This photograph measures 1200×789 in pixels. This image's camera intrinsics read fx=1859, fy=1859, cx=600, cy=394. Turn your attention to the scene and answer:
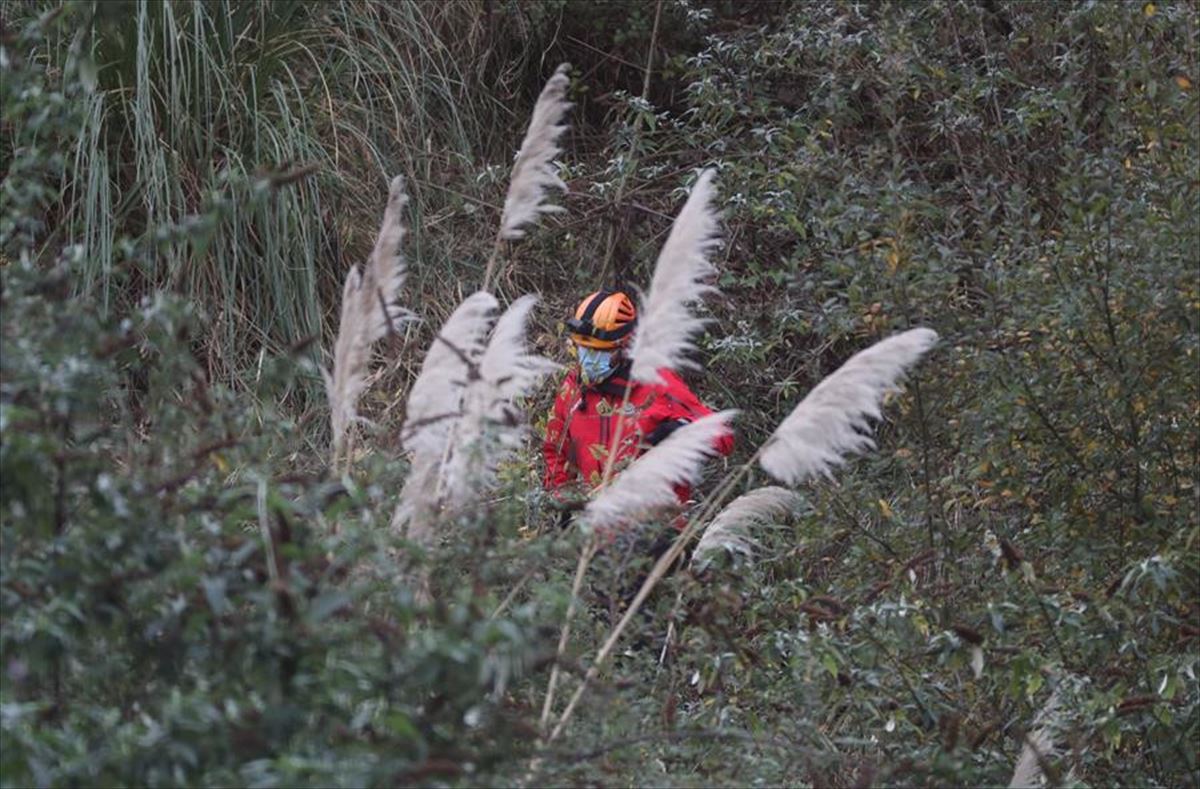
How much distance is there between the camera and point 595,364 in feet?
21.7

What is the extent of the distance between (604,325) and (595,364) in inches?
5.6

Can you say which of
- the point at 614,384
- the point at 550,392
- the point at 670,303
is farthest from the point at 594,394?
the point at 670,303

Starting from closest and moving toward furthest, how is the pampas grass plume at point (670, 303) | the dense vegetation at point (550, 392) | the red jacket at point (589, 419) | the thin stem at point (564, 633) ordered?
the dense vegetation at point (550, 392) < the thin stem at point (564, 633) < the pampas grass plume at point (670, 303) < the red jacket at point (589, 419)

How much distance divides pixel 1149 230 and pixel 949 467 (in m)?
1.10

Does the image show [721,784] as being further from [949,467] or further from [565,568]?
[949,467]

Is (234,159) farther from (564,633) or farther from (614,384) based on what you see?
(564,633)

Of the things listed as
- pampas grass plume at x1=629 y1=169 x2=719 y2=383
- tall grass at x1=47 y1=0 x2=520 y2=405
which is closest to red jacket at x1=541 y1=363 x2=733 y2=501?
tall grass at x1=47 y1=0 x2=520 y2=405

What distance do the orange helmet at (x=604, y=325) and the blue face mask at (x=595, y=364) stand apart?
0.08ft

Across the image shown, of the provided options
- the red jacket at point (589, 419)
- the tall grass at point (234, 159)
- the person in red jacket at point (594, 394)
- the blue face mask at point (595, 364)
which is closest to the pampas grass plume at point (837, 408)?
the red jacket at point (589, 419)

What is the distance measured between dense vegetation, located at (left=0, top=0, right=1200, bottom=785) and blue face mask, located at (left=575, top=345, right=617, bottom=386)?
52 cm

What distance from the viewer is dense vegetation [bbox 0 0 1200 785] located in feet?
10.2

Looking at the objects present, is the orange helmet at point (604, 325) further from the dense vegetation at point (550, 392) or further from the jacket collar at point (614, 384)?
the dense vegetation at point (550, 392)

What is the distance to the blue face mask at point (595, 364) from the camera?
662 cm

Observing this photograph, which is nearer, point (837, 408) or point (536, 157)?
point (837, 408)
